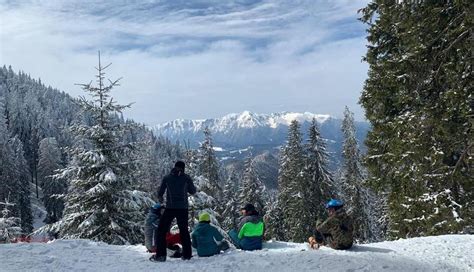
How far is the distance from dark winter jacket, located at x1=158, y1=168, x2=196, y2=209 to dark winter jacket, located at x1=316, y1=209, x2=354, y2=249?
3415mm

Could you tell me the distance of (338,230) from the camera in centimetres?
1029

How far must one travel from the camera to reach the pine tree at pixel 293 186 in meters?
35.9

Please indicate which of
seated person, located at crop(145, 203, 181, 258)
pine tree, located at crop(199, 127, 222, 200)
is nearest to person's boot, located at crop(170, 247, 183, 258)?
seated person, located at crop(145, 203, 181, 258)

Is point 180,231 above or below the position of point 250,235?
above

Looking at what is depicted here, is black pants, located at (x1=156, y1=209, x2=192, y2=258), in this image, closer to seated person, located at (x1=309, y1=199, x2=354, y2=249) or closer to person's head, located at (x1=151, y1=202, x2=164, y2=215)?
person's head, located at (x1=151, y1=202, x2=164, y2=215)

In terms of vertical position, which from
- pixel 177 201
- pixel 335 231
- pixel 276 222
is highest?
pixel 177 201

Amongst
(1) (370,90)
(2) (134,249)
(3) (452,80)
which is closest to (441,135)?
(3) (452,80)

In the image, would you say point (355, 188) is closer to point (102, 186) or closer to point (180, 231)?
point (102, 186)

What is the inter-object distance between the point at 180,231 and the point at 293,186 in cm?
2817

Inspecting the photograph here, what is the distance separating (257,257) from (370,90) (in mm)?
10457

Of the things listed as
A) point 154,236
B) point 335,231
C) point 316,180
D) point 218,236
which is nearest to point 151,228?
point 154,236

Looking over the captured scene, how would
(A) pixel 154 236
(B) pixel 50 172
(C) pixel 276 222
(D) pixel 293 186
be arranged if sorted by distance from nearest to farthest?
1. (A) pixel 154 236
2. (D) pixel 293 186
3. (C) pixel 276 222
4. (B) pixel 50 172

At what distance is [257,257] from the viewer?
31.4 feet

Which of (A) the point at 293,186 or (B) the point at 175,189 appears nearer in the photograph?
(B) the point at 175,189
